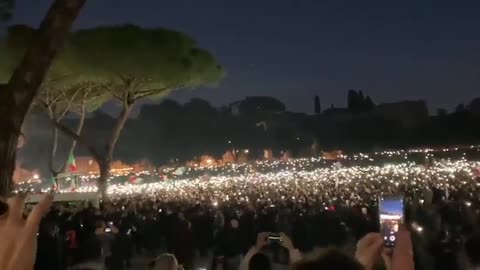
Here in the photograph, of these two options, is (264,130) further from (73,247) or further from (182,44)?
(73,247)

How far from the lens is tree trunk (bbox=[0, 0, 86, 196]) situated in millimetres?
4812

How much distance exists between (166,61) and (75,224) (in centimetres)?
1299

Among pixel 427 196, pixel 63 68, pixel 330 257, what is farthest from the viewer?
pixel 63 68

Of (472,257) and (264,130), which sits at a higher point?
(264,130)

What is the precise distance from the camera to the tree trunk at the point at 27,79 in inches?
189

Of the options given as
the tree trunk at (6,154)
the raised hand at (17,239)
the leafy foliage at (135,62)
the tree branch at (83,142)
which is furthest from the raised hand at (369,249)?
the leafy foliage at (135,62)

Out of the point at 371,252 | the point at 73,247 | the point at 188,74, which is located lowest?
the point at 73,247

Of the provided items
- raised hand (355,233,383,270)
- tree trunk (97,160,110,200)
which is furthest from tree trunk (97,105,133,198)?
raised hand (355,233,383,270)

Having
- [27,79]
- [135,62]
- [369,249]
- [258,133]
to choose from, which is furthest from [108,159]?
[258,133]

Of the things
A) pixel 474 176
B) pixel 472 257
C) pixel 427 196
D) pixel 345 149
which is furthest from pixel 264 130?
pixel 472 257

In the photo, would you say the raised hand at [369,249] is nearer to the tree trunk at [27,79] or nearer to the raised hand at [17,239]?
the raised hand at [17,239]

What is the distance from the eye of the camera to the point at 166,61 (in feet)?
86.3

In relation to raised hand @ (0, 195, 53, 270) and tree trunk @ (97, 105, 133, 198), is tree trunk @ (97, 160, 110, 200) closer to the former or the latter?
tree trunk @ (97, 105, 133, 198)

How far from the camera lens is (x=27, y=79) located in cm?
497
